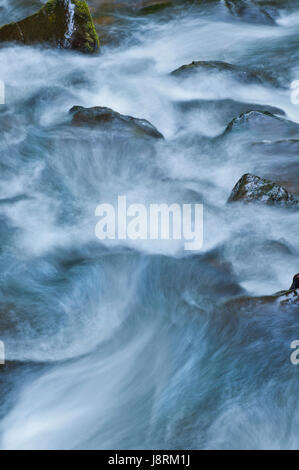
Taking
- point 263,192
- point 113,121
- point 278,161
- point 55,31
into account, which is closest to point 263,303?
point 263,192

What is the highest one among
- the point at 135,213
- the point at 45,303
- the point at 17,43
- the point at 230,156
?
the point at 17,43

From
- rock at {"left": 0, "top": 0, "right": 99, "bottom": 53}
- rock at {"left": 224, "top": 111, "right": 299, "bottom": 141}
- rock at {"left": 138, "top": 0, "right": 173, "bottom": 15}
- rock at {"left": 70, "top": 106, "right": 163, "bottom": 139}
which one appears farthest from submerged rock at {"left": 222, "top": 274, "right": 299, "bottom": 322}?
rock at {"left": 138, "top": 0, "right": 173, "bottom": 15}

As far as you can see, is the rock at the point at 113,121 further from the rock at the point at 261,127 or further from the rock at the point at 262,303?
the rock at the point at 262,303

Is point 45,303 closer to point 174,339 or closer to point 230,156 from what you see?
point 174,339

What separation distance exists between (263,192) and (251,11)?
242 inches

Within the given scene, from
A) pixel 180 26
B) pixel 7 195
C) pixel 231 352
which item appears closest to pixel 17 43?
pixel 180 26

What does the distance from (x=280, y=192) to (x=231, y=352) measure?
191 centimetres

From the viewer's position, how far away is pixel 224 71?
308 inches

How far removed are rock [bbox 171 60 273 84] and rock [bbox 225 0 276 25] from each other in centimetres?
235

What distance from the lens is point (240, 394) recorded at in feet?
11.1

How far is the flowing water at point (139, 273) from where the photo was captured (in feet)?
11.0

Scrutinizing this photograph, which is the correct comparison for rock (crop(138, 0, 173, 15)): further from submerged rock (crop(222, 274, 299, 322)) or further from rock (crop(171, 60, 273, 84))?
submerged rock (crop(222, 274, 299, 322))

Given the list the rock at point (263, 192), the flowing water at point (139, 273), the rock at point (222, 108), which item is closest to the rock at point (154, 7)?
the flowing water at point (139, 273)

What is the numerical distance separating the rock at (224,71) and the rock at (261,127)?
1.48 m
